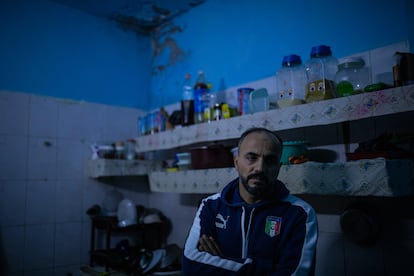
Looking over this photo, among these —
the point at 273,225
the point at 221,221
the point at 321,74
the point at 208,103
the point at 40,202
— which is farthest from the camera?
the point at 40,202

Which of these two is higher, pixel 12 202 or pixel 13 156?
pixel 13 156

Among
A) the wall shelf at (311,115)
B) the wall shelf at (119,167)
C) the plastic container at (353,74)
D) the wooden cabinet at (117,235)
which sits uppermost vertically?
the plastic container at (353,74)

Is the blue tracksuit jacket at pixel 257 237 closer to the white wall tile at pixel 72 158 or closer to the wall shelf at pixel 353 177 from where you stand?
the wall shelf at pixel 353 177

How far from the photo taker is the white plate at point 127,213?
7.04 ft

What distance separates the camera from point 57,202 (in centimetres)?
214

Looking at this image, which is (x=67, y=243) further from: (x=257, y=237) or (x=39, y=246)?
(x=257, y=237)

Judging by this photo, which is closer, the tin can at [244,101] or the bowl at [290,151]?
the bowl at [290,151]

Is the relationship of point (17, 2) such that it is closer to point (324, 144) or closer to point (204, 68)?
point (204, 68)

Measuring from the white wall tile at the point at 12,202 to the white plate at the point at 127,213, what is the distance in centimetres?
58

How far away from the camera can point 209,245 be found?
1.17 m

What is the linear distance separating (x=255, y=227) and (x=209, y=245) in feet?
0.58

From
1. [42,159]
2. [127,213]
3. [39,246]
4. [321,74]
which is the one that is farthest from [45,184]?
[321,74]

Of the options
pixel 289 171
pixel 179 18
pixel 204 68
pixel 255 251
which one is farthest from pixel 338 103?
pixel 179 18

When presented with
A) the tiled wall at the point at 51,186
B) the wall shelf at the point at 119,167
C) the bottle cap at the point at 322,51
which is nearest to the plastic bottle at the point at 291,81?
the bottle cap at the point at 322,51
